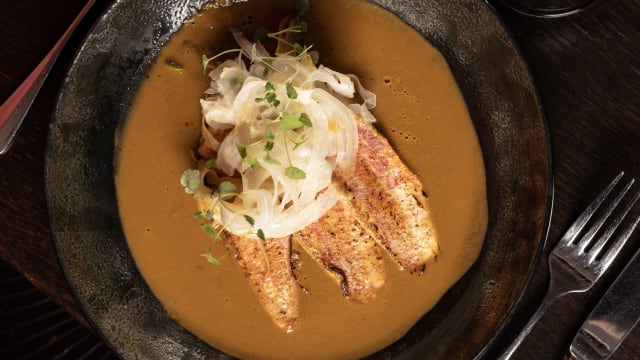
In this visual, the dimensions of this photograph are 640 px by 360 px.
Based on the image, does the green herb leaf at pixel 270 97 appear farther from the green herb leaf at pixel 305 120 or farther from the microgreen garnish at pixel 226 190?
the microgreen garnish at pixel 226 190

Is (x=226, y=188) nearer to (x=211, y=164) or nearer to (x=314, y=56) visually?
(x=211, y=164)

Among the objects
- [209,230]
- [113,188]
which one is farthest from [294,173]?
[113,188]

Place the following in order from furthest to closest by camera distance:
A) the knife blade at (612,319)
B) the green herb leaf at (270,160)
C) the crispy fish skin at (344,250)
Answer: the crispy fish skin at (344,250) < the knife blade at (612,319) < the green herb leaf at (270,160)

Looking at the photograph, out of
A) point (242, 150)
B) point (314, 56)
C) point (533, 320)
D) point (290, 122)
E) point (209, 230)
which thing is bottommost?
point (209, 230)

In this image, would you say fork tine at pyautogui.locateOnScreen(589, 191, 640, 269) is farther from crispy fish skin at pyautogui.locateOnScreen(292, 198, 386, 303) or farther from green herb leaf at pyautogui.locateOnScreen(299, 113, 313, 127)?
green herb leaf at pyautogui.locateOnScreen(299, 113, 313, 127)

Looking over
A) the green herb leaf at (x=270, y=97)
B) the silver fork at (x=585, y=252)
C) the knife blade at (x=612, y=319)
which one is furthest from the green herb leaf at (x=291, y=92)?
the knife blade at (x=612, y=319)

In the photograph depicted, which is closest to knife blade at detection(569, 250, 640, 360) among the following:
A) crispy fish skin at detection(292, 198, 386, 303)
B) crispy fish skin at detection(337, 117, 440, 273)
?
crispy fish skin at detection(337, 117, 440, 273)
